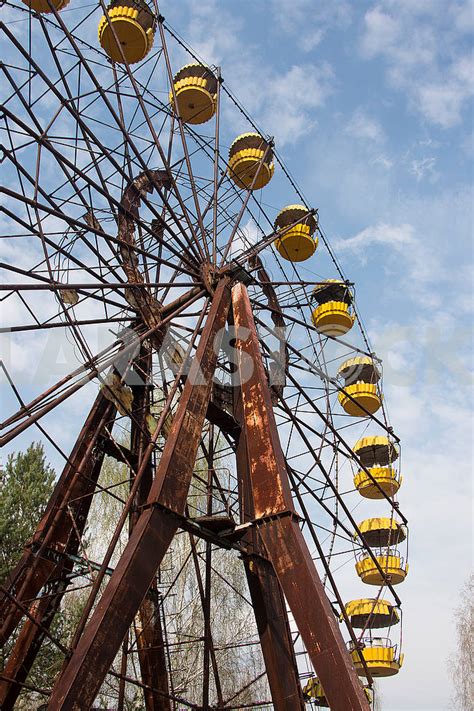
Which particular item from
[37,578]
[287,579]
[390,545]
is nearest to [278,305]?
[390,545]

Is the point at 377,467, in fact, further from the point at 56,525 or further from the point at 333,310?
the point at 56,525

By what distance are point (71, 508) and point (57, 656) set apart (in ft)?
32.4

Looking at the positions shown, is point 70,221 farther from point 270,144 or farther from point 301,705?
point 270,144

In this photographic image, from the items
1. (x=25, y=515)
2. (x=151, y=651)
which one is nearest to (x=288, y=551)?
(x=151, y=651)

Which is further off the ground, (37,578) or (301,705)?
(37,578)

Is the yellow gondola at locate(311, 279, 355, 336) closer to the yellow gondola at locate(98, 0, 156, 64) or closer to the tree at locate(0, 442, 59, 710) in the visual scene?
the yellow gondola at locate(98, 0, 156, 64)

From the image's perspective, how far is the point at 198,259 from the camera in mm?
10312

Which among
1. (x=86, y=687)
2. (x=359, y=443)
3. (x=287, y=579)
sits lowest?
(x=86, y=687)

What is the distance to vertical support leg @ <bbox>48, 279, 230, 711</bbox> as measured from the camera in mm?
4965

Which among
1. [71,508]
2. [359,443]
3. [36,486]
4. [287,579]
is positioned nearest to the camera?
[287,579]

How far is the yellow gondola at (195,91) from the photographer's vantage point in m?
12.9

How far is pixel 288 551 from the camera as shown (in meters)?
6.12

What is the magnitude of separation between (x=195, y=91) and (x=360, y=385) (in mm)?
7162

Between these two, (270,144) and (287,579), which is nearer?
(287,579)
